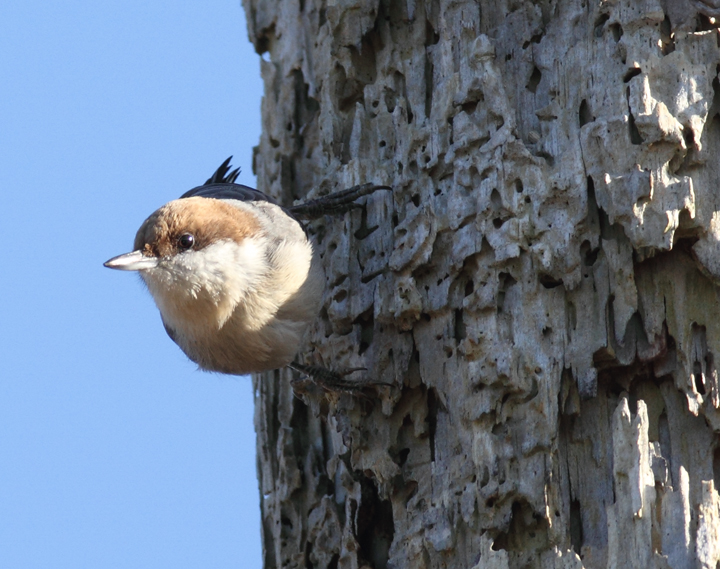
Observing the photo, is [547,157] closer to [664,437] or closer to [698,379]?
[698,379]

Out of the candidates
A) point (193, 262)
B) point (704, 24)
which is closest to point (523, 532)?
point (193, 262)

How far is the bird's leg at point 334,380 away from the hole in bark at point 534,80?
123 cm

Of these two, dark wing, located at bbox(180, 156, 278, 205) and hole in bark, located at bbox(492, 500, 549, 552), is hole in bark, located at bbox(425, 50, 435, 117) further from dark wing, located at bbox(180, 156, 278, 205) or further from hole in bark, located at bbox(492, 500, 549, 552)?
hole in bark, located at bbox(492, 500, 549, 552)

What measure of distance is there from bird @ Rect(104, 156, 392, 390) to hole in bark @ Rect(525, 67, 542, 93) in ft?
2.28

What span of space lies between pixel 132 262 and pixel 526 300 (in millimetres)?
1460

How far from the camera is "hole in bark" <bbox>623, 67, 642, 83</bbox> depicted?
3123 mm

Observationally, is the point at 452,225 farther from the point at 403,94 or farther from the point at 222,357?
the point at 222,357

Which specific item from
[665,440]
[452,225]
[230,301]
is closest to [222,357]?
[230,301]

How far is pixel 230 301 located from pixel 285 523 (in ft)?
3.37

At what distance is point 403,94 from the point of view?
149 inches

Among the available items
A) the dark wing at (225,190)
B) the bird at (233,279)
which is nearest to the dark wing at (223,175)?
the dark wing at (225,190)

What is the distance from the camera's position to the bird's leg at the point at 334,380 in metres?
3.51

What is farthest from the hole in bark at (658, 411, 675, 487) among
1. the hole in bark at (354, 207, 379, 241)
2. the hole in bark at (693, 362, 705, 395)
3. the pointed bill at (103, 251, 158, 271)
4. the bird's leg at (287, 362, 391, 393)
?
the pointed bill at (103, 251, 158, 271)

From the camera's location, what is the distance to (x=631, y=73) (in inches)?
123
